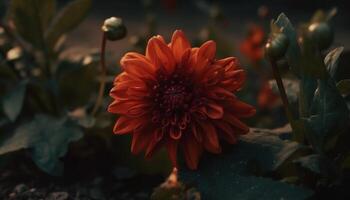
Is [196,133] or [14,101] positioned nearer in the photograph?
[196,133]

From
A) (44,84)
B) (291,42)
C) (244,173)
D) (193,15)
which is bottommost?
Answer: (193,15)

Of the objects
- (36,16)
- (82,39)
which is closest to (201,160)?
(36,16)

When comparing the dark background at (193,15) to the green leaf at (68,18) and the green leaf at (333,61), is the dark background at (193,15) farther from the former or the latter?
the green leaf at (333,61)

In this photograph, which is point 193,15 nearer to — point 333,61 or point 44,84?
point 44,84

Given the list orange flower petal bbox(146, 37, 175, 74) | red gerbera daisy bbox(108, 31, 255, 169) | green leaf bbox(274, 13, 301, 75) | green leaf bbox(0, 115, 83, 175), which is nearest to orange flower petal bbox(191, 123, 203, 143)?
red gerbera daisy bbox(108, 31, 255, 169)

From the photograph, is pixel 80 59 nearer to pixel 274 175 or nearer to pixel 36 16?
pixel 36 16

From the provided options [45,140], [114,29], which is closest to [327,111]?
[114,29]

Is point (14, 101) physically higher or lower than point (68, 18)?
lower

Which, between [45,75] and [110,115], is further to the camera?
[45,75]
